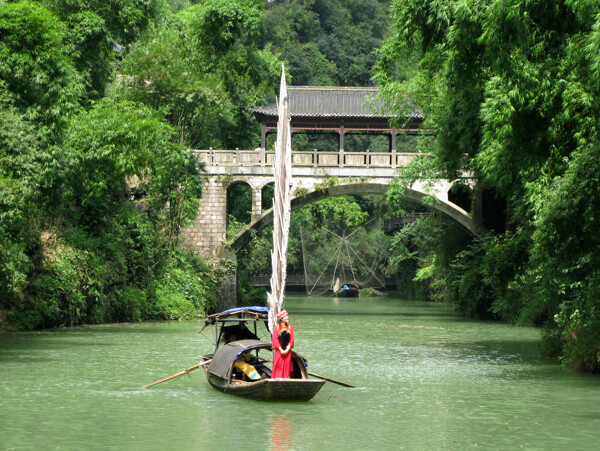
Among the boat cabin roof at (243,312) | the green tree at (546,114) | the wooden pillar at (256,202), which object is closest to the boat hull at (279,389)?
the boat cabin roof at (243,312)

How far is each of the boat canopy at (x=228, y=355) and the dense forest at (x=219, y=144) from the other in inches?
188

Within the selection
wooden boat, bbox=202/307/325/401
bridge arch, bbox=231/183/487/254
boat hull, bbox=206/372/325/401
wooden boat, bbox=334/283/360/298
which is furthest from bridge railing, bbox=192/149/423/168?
wooden boat, bbox=334/283/360/298

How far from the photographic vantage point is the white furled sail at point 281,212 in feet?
42.7

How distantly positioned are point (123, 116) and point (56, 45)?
160 inches

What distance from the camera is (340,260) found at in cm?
6538

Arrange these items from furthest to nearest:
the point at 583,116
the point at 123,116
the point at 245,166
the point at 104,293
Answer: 1. the point at 245,166
2. the point at 104,293
3. the point at 123,116
4. the point at 583,116

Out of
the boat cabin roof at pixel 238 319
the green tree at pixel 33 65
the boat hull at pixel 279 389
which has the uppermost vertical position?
the green tree at pixel 33 65

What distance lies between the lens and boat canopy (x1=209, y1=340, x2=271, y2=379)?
13.7 metres

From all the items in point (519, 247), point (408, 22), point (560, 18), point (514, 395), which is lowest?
point (514, 395)

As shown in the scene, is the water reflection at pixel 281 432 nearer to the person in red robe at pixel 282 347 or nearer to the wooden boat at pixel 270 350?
the wooden boat at pixel 270 350

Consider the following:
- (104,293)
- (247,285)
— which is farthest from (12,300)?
(247,285)

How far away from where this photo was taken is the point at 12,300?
2367cm

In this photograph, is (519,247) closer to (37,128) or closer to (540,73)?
(540,73)

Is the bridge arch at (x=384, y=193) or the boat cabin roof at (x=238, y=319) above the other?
the bridge arch at (x=384, y=193)
